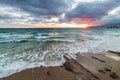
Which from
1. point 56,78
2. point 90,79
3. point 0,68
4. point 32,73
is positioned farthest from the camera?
point 0,68

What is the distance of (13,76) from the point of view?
5344 mm

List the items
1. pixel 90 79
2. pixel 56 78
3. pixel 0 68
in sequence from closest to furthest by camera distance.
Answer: pixel 90 79, pixel 56 78, pixel 0 68

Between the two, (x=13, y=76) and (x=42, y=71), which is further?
(x=42, y=71)

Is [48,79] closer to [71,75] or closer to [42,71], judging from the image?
[42,71]

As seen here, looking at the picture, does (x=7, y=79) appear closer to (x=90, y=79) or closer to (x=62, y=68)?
(x=62, y=68)

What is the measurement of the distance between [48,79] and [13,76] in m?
2.08

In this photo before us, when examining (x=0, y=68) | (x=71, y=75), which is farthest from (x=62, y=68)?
(x=0, y=68)

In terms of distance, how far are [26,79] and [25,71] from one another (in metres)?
0.94

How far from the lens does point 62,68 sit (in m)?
6.37

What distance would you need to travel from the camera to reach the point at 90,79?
4.84 meters

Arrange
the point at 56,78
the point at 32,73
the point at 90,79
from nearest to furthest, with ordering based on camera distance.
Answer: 1. the point at 90,79
2. the point at 56,78
3. the point at 32,73

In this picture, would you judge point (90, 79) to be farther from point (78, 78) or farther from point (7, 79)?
point (7, 79)

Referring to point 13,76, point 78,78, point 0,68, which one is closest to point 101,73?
point 78,78

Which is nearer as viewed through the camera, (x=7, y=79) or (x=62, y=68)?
(x=7, y=79)
